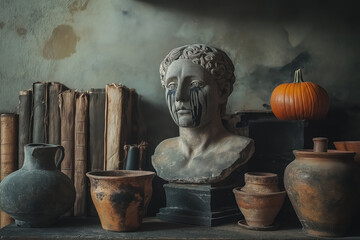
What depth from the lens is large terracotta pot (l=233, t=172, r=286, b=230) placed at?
2.11m

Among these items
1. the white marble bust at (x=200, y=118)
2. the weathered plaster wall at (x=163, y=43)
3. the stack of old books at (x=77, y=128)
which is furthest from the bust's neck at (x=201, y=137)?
the weathered plaster wall at (x=163, y=43)

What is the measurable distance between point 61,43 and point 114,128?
0.85 meters

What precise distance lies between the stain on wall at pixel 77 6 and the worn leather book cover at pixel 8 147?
2.93 feet

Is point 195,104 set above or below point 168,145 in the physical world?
above

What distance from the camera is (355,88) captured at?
2.78 metres

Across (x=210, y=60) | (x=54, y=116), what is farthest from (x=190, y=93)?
(x=54, y=116)

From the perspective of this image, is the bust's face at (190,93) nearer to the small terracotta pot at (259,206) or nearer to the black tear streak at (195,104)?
the black tear streak at (195,104)

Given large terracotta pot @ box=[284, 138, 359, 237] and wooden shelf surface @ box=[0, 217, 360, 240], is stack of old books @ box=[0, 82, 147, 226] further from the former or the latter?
large terracotta pot @ box=[284, 138, 359, 237]

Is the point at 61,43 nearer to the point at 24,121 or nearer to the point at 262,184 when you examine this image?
the point at 24,121

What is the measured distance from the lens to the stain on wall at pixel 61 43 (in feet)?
9.85

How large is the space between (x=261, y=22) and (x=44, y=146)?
1.67 metres

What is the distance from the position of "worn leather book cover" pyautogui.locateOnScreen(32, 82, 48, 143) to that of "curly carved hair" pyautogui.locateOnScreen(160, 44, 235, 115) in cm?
82

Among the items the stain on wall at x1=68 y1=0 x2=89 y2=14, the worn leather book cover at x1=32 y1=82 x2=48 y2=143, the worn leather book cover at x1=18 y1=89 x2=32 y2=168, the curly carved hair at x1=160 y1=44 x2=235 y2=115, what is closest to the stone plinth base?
the curly carved hair at x1=160 y1=44 x2=235 y2=115

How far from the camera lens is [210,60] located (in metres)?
2.39
